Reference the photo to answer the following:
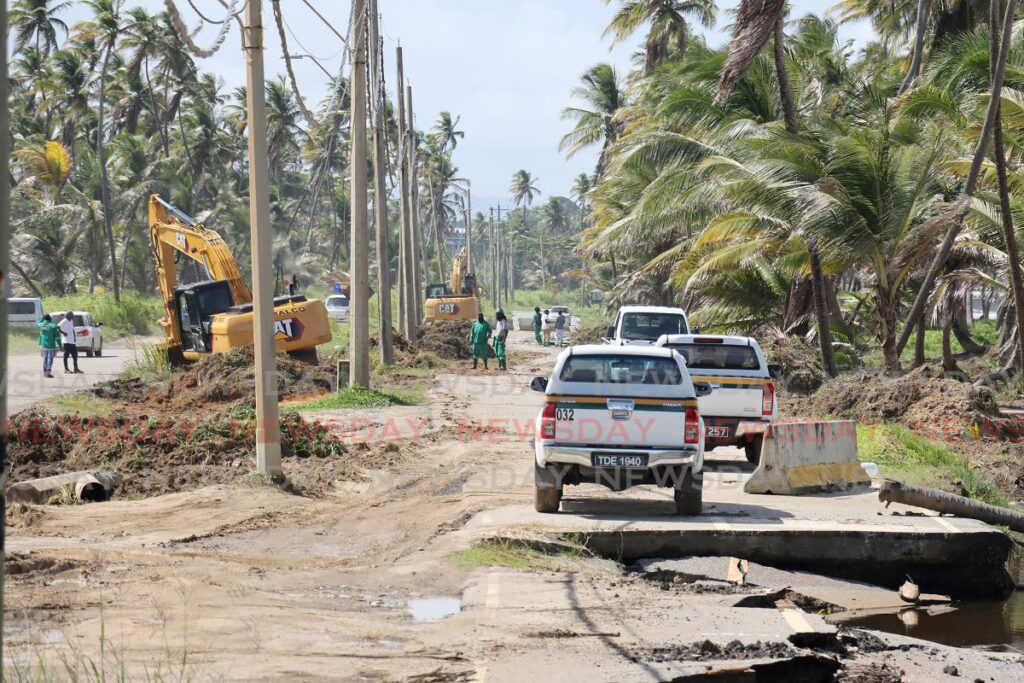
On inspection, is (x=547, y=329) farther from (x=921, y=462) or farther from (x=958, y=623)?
(x=958, y=623)

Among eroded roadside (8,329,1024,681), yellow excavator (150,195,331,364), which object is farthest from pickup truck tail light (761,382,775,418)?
yellow excavator (150,195,331,364)

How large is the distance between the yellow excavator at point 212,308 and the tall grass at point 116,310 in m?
23.2

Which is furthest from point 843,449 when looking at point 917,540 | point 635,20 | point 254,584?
point 635,20

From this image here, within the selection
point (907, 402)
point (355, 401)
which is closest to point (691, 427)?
point (907, 402)

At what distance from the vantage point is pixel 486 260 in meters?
172

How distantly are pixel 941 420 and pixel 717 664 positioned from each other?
12944 millimetres

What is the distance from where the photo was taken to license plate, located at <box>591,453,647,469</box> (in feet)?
38.5

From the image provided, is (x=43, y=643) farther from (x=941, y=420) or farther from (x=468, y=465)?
(x=941, y=420)

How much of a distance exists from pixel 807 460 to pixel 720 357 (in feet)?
8.86

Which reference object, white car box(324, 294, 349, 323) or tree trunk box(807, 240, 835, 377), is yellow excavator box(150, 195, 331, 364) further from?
white car box(324, 294, 349, 323)

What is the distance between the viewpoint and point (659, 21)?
49.3 metres

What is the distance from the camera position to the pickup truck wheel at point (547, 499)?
12180 millimetres

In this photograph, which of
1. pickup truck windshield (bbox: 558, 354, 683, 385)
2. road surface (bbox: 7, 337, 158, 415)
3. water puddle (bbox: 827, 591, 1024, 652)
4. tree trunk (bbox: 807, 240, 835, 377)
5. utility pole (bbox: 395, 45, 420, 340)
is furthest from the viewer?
utility pole (bbox: 395, 45, 420, 340)

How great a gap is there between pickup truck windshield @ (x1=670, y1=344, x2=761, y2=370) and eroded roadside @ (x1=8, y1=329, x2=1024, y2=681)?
3569 mm
